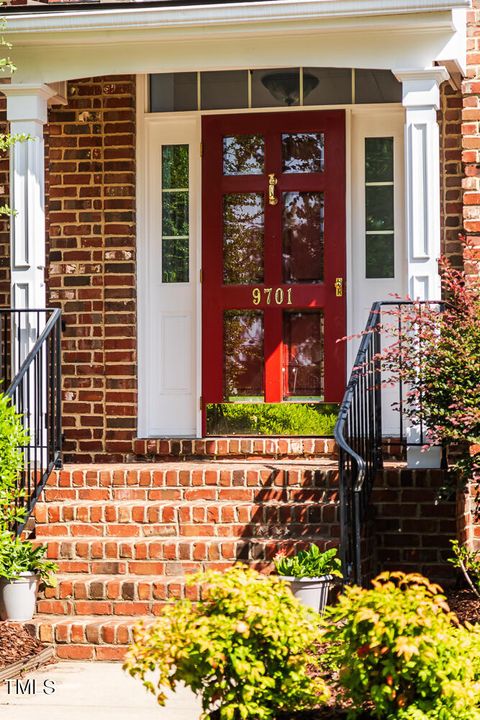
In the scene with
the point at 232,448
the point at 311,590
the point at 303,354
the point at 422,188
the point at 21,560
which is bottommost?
the point at 311,590

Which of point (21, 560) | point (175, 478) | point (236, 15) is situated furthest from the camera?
point (175, 478)

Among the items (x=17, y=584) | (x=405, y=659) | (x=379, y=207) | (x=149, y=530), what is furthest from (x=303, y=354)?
(x=405, y=659)

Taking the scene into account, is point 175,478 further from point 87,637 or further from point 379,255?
point 379,255

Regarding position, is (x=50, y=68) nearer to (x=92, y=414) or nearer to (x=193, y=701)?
(x=92, y=414)

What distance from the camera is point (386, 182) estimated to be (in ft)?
27.6

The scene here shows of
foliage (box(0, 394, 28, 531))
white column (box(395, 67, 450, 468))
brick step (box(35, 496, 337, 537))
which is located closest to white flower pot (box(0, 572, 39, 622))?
foliage (box(0, 394, 28, 531))

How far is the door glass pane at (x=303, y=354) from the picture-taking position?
8422 millimetres

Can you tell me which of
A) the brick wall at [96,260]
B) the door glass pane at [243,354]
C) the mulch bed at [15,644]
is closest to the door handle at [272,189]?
the door glass pane at [243,354]

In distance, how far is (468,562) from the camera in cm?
679

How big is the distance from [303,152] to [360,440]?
259 cm

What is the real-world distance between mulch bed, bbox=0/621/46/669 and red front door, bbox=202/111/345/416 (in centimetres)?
265

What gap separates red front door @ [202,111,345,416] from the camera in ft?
27.5

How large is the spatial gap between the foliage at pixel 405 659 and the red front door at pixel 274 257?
451 centimetres

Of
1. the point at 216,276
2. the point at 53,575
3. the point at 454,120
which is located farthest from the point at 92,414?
the point at 454,120
